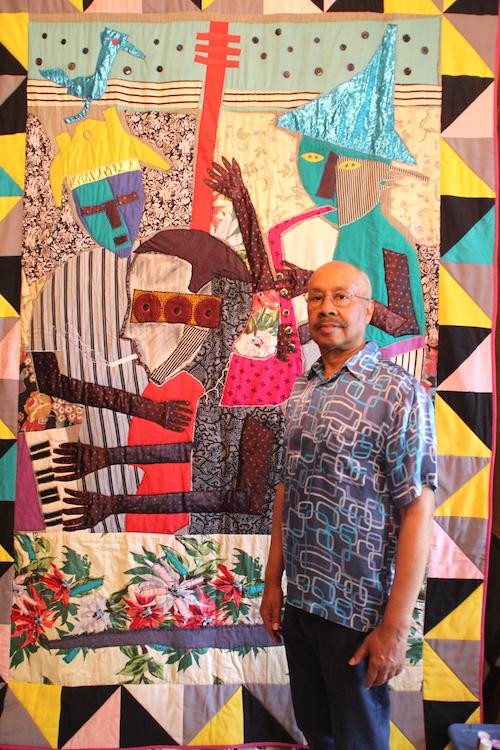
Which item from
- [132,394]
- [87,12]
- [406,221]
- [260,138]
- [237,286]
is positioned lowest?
[132,394]

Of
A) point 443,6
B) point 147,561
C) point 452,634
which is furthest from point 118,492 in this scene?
point 443,6

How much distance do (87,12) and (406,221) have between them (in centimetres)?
132

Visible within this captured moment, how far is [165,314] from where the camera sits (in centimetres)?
214

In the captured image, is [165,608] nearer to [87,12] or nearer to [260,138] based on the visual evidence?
[260,138]

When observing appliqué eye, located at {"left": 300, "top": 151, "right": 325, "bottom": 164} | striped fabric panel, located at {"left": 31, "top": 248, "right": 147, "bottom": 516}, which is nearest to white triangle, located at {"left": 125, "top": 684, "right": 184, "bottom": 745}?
striped fabric panel, located at {"left": 31, "top": 248, "right": 147, "bottom": 516}

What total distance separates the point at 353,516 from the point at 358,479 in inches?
3.3

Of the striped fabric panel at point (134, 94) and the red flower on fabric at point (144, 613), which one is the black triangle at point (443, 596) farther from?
the striped fabric panel at point (134, 94)

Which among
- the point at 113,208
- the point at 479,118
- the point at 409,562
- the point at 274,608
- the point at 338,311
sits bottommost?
the point at 274,608

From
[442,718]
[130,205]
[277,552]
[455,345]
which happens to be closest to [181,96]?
[130,205]

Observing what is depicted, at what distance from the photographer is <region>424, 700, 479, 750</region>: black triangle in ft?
6.74

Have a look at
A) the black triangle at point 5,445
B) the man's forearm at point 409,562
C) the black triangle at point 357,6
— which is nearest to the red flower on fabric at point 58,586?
the black triangle at point 5,445

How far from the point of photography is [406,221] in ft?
6.96

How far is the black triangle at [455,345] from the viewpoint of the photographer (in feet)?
6.89

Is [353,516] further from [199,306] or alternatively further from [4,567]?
[4,567]
